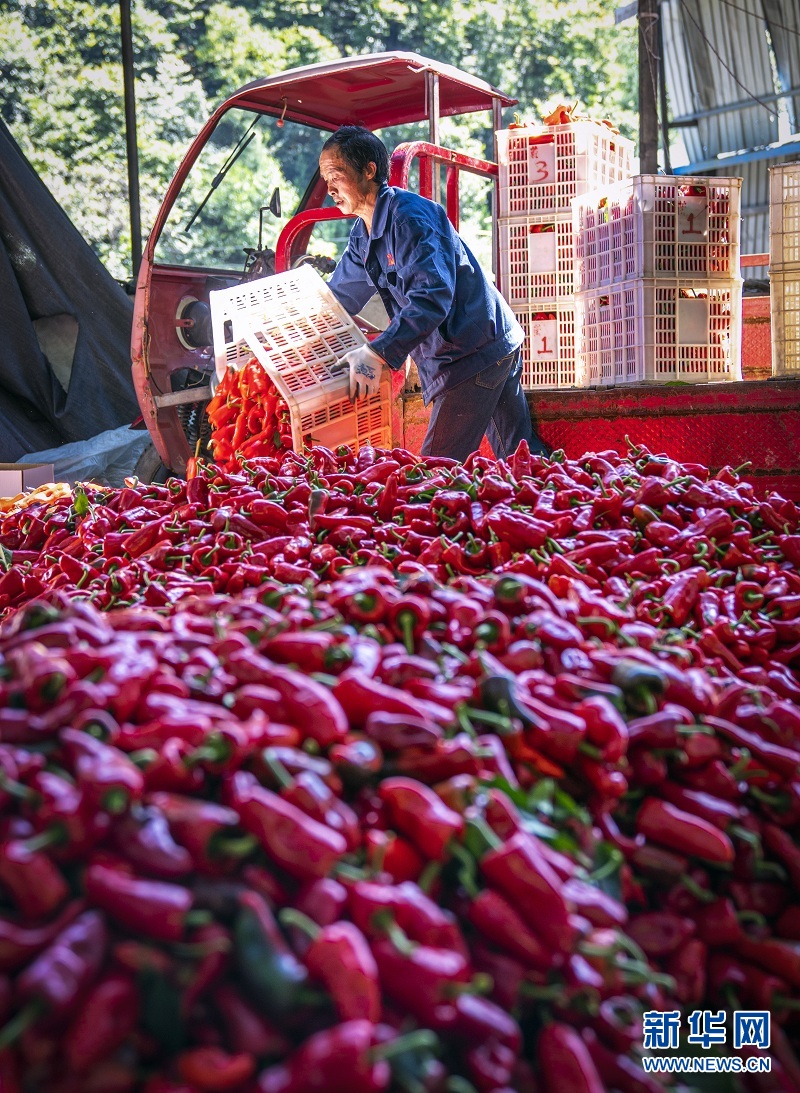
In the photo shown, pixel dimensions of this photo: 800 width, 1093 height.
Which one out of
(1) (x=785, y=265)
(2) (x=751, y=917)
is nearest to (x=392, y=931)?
(2) (x=751, y=917)

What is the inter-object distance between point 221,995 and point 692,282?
4.14 meters

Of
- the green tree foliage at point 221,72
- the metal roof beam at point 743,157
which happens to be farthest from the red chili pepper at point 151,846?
the green tree foliage at point 221,72

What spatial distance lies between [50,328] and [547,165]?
16.1ft

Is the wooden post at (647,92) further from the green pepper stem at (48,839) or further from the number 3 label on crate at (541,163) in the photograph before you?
the green pepper stem at (48,839)

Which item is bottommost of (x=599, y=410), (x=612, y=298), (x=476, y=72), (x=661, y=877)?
(x=661, y=877)

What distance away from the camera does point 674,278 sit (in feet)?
14.7

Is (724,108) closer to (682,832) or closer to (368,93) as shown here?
(368,93)

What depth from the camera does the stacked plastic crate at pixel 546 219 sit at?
5133mm

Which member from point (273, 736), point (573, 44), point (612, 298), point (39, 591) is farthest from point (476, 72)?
point (273, 736)

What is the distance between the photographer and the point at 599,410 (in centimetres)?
418

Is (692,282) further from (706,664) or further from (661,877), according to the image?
(661,877)

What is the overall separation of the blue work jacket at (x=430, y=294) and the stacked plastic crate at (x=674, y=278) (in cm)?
70

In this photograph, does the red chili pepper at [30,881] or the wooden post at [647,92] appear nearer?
the red chili pepper at [30,881]

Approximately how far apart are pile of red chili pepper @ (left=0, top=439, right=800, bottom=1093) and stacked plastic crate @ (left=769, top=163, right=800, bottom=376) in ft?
9.17
